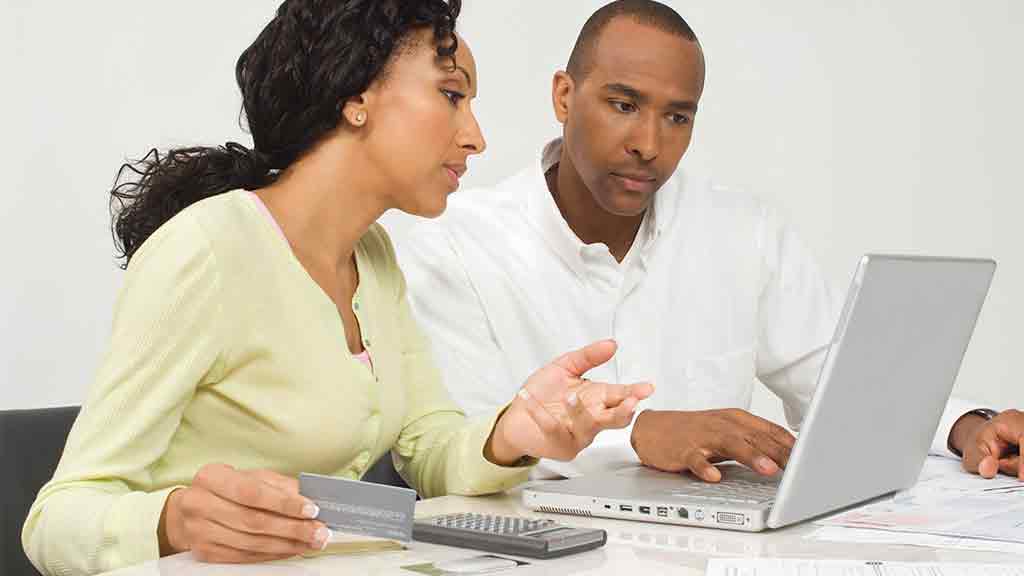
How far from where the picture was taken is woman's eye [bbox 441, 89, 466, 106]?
1582 mm

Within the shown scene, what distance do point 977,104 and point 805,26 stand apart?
1.74ft

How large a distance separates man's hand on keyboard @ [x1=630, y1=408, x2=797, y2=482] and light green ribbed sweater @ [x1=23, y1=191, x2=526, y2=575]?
0.20 m

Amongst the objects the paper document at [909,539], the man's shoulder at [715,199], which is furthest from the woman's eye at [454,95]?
the man's shoulder at [715,199]

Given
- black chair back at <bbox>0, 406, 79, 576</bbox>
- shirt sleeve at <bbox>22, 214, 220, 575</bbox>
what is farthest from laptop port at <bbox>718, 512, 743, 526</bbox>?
black chair back at <bbox>0, 406, 79, 576</bbox>

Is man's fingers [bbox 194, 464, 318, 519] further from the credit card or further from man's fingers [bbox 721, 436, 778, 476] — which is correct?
man's fingers [bbox 721, 436, 778, 476]

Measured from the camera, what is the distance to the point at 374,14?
1.54 m

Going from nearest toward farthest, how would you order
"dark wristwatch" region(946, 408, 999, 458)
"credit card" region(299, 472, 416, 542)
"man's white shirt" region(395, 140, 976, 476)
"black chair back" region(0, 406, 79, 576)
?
"credit card" region(299, 472, 416, 542), "black chair back" region(0, 406, 79, 576), "dark wristwatch" region(946, 408, 999, 458), "man's white shirt" region(395, 140, 976, 476)

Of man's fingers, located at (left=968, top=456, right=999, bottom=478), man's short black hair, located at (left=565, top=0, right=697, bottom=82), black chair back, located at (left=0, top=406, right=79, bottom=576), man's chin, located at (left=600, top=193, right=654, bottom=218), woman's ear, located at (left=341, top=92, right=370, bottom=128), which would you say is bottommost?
black chair back, located at (left=0, top=406, right=79, bottom=576)

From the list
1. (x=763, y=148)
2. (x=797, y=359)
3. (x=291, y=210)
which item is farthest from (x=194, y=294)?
(x=763, y=148)

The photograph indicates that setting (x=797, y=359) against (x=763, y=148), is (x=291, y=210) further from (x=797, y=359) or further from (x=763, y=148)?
(x=763, y=148)

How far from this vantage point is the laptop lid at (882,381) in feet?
3.94

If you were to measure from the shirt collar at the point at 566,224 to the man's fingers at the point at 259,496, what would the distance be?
121 centimetres

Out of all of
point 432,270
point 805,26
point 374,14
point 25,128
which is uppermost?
point 805,26

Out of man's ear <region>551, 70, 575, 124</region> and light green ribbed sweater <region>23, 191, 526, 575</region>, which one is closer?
light green ribbed sweater <region>23, 191, 526, 575</region>
